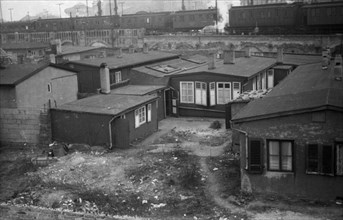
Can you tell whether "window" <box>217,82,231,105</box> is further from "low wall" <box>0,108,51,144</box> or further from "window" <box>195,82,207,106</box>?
"low wall" <box>0,108,51,144</box>

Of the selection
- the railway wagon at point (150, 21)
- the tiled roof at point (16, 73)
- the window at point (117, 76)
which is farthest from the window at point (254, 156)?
the railway wagon at point (150, 21)

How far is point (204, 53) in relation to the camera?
2441 inches

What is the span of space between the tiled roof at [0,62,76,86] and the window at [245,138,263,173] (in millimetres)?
15369

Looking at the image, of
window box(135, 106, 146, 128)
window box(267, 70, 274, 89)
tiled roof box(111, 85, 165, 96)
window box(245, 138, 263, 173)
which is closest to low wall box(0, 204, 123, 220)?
window box(245, 138, 263, 173)

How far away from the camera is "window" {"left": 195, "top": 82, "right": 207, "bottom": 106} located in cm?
3243

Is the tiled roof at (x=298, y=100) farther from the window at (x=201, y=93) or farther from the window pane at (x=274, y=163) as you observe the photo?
the window at (x=201, y=93)

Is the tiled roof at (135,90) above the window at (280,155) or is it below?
above

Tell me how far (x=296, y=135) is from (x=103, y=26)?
73.3 metres

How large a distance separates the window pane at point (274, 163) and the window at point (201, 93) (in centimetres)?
1601

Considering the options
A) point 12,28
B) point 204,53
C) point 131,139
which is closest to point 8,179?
point 131,139

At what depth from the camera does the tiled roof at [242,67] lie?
107 ft

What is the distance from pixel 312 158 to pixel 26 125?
17845 millimetres

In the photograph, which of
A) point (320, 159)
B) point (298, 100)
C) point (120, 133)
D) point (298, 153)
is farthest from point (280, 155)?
point (120, 133)

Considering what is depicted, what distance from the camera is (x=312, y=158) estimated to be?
16.0m
